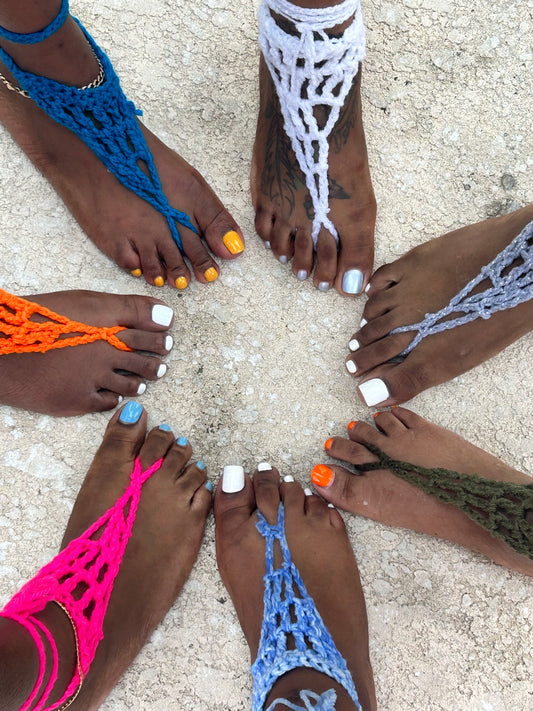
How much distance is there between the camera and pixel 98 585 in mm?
808

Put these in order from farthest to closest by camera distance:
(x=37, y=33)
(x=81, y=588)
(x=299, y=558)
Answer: (x=299, y=558)
(x=81, y=588)
(x=37, y=33)

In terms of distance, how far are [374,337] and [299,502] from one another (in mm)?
326

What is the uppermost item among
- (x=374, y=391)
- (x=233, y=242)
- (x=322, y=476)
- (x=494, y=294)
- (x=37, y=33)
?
(x=37, y=33)

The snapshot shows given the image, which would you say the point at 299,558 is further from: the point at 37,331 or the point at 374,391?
the point at 37,331

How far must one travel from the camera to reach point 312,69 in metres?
0.78

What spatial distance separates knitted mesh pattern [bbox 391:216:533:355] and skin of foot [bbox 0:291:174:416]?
447mm

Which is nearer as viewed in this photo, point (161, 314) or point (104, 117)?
point (104, 117)

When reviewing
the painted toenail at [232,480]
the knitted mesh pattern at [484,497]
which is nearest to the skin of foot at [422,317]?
the knitted mesh pattern at [484,497]

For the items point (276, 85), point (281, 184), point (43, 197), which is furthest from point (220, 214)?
point (43, 197)

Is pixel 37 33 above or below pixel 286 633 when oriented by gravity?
above

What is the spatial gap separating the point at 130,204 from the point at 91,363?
0.95 ft

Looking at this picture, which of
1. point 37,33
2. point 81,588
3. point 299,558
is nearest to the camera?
point 37,33

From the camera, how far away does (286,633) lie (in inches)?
33.2

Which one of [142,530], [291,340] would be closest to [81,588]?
[142,530]
